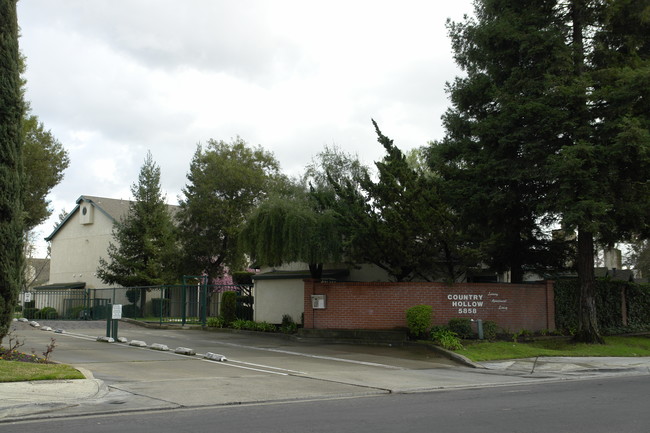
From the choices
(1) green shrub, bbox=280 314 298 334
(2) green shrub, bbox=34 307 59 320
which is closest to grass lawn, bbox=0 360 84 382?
(1) green shrub, bbox=280 314 298 334

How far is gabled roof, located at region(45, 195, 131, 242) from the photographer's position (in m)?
Result: 48.9

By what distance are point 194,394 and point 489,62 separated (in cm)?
1785

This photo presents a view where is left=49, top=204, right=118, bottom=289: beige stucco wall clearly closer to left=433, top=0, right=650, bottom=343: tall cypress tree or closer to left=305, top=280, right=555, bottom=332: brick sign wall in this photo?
left=305, top=280, right=555, bottom=332: brick sign wall

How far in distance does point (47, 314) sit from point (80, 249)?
10.7 m

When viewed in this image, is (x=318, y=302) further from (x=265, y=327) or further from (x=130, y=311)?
(x=130, y=311)

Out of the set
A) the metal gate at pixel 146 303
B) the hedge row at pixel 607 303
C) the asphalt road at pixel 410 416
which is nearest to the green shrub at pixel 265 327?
the metal gate at pixel 146 303

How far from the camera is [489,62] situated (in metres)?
23.4

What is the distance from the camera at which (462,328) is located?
20.9 metres

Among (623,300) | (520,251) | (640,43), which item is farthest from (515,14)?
(623,300)

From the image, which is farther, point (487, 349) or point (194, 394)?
point (487, 349)

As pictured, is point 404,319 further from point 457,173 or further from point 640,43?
point 640,43

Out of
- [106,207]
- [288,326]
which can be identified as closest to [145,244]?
[106,207]

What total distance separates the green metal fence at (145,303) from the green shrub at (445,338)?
12.4 metres

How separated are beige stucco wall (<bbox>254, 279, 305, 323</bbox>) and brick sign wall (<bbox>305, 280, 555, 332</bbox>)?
177 inches
